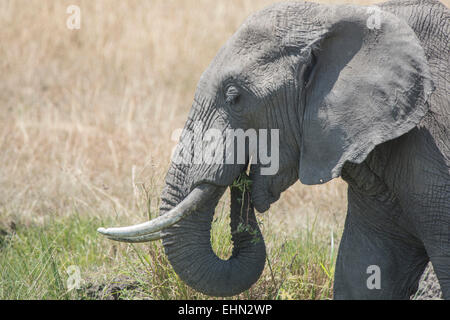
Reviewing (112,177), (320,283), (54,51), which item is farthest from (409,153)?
(54,51)

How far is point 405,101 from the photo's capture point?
328cm

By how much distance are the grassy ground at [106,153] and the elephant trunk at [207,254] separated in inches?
18.3

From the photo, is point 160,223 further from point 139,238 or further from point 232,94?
point 232,94

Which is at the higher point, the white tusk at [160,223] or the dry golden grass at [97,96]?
the dry golden grass at [97,96]

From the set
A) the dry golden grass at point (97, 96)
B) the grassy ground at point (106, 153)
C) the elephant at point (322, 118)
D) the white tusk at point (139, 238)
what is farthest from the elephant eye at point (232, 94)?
the dry golden grass at point (97, 96)

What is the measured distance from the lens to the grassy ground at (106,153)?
4902mm

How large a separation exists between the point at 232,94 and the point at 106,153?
16.5 ft

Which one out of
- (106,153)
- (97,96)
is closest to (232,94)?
(106,153)

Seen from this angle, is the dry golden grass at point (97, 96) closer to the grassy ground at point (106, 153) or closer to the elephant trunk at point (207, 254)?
the grassy ground at point (106, 153)

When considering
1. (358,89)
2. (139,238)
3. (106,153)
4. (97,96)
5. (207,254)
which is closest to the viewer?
(358,89)

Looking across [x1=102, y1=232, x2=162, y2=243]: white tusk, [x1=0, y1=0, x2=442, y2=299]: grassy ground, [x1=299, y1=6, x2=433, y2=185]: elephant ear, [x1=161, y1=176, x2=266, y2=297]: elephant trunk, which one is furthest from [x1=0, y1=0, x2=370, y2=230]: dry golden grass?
[x1=299, y1=6, x2=433, y2=185]: elephant ear

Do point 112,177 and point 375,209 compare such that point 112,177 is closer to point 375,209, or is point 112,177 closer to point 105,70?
point 105,70

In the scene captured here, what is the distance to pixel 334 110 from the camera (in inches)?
132

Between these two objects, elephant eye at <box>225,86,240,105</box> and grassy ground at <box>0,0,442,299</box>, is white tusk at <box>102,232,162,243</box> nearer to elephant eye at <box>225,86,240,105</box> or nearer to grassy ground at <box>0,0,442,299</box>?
elephant eye at <box>225,86,240,105</box>
